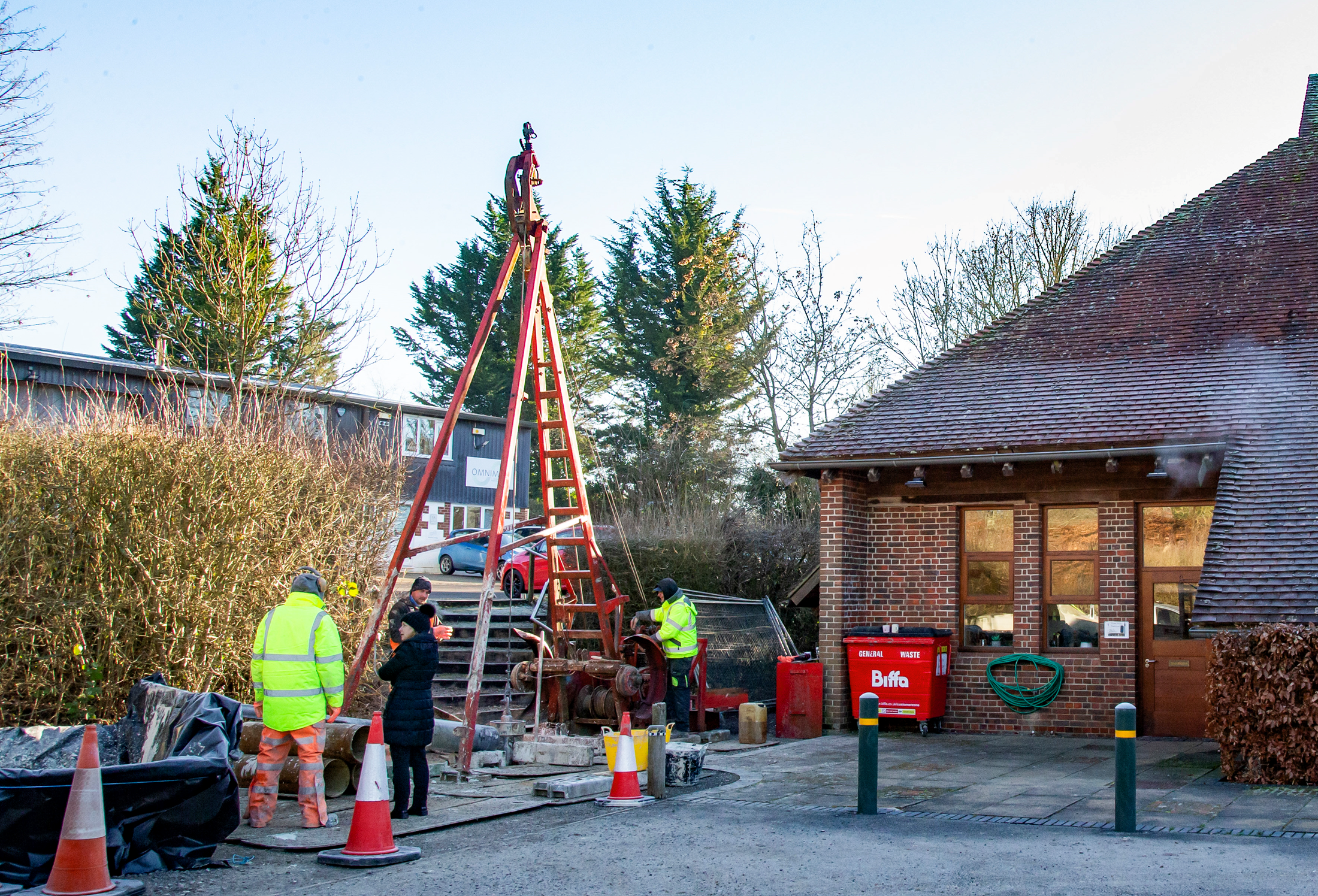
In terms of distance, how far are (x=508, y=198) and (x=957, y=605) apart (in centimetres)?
721

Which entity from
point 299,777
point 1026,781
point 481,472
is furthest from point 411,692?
point 481,472

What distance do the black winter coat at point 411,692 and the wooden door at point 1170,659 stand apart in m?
8.81

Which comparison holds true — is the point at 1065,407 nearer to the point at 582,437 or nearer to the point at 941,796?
the point at 941,796

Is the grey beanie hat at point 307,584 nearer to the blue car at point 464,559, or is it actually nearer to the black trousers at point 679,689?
the black trousers at point 679,689

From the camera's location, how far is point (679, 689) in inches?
526

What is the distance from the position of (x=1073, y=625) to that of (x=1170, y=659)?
1107 millimetres

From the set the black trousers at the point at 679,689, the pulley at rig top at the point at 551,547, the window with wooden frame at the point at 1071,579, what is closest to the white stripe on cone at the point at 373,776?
the pulley at rig top at the point at 551,547

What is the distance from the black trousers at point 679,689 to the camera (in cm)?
1334

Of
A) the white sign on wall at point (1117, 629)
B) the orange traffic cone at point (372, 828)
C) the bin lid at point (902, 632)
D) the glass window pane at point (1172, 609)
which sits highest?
the glass window pane at point (1172, 609)

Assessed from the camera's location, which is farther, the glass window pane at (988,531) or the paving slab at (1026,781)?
the glass window pane at (988,531)

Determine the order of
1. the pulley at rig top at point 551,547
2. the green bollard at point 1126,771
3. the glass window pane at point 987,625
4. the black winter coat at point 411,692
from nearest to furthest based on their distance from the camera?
the green bollard at point 1126,771
the black winter coat at point 411,692
the pulley at rig top at point 551,547
the glass window pane at point 987,625

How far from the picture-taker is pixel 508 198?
13.2 m

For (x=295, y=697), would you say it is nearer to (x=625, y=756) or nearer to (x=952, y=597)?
(x=625, y=756)

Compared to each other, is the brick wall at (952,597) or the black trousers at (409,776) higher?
the brick wall at (952,597)
